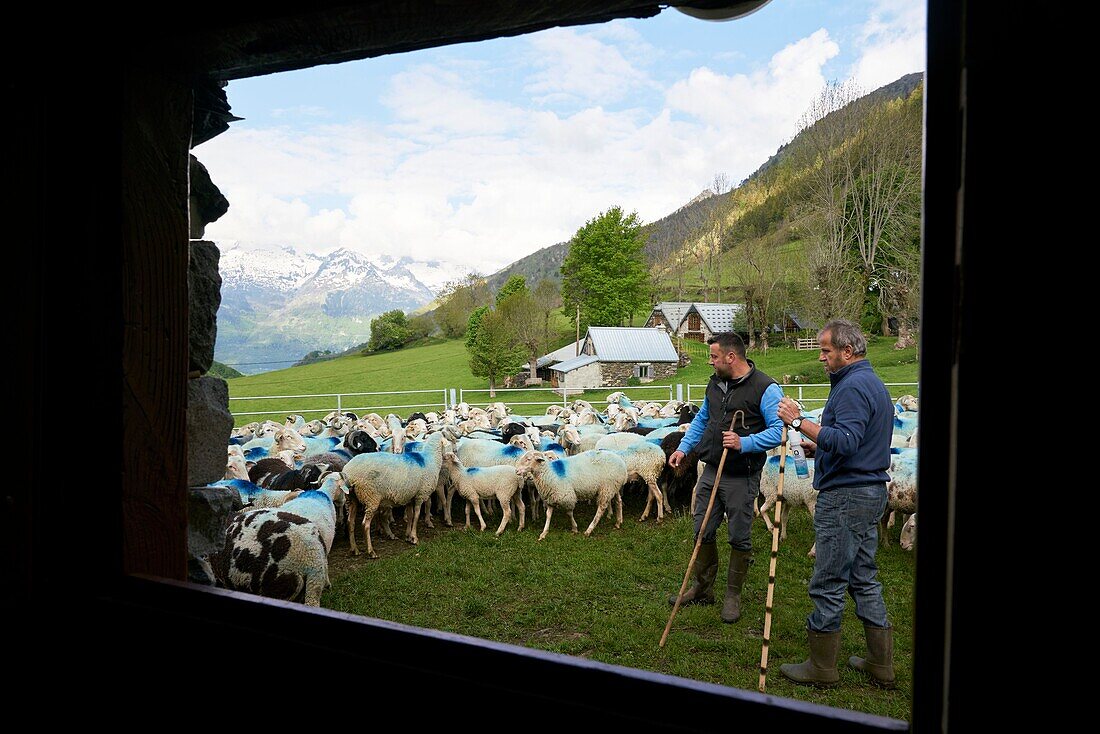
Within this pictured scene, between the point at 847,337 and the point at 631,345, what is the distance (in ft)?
119

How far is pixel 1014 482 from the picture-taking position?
775 mm

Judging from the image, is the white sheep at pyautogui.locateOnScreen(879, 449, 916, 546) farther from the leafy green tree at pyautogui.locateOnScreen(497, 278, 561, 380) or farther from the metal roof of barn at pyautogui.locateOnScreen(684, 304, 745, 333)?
the metal roof of barn at pyautogui.locateOnScreen(684, 304, 745, 333)

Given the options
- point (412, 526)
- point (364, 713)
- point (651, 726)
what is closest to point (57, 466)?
point (364, 713)

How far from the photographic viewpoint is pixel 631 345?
4072cm

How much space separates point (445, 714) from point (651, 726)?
1.28 ft

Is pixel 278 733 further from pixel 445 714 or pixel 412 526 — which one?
pixel 412 526

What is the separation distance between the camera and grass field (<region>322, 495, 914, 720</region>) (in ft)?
17.2

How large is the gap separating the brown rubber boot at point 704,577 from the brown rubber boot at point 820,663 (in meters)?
1.51

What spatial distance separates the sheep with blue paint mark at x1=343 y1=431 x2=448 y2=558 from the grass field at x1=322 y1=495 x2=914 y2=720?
1.47ft

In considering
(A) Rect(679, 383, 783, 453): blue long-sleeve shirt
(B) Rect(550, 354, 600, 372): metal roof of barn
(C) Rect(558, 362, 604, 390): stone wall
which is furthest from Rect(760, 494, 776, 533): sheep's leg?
(B) Rect(550, 354, 600, 372): metal roof of barn

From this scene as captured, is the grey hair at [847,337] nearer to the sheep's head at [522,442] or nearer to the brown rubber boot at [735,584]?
the brown rubber boot at [735,584]

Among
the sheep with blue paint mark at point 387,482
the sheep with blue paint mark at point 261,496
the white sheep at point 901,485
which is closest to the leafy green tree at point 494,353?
the sheep with blue paint mark at point 387,482

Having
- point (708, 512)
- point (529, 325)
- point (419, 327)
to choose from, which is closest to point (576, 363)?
point (529, 325)

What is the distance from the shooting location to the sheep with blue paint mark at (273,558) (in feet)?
17.8
